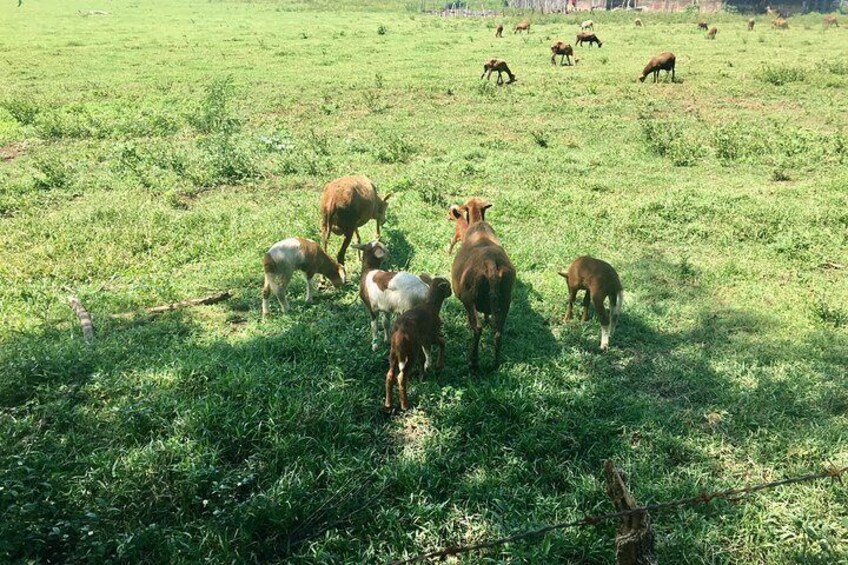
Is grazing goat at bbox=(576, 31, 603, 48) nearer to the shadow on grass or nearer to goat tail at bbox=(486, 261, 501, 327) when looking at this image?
the shadow on grass

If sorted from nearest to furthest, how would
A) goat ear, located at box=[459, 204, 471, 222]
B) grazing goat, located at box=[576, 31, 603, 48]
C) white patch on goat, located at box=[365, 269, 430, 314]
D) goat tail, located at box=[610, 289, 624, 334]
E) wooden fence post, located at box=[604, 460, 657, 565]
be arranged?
wooden fence post, located at box=[604, 460, 657, 565], white patch on goat, located at box=[365, 269, 430, 314], goat tail, located at box=[610, 289, 624, 334], goat ear, located at box=[459, 204, 471, 222], grazing goat, located at box=[576, 31, 603, 48]

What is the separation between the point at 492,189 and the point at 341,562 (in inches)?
310

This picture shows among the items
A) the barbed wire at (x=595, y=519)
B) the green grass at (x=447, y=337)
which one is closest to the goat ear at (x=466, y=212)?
the green grass at (x=447, y=337)

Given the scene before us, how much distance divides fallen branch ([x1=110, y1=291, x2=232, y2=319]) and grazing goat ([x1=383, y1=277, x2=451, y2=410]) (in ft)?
9.18

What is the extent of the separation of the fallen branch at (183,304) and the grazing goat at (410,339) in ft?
9.18

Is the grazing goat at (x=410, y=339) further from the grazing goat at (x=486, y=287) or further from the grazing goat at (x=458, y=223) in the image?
the grazing goat at (x=458, y=223)

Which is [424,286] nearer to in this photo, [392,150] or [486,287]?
[486,287]

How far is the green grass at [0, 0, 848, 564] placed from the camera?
4.04m

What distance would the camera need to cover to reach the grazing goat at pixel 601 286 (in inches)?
239

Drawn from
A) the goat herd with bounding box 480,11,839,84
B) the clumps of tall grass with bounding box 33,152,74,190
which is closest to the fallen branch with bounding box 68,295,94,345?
the clumps of tall grass with bounding box 33,152,74,190

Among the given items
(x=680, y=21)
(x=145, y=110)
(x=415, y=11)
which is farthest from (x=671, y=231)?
(x=415, y=11)

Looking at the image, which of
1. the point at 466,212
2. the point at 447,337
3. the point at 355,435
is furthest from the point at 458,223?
the point at 355,435

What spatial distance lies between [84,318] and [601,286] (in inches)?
212

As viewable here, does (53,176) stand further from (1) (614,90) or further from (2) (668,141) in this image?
(1) (614,90)
